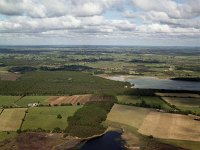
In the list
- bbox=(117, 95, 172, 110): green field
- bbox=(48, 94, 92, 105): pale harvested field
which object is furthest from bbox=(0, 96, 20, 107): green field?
bbox=(117, 95, 172, 110): green field

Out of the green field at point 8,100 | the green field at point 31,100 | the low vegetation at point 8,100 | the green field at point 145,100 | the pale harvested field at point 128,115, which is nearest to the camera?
the pale harvested field at point 128,115

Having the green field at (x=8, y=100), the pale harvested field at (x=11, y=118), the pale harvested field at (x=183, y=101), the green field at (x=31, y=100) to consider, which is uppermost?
the pale harvested field at (x=11, y=118)

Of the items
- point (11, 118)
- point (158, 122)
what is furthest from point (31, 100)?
point (158, 122)

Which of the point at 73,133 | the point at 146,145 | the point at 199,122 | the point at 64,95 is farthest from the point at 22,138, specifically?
the point at 64,95

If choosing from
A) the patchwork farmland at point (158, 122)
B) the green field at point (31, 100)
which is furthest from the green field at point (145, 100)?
the green field at point (31, 100)

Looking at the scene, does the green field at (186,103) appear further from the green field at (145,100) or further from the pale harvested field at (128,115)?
the pale harvested field at (128,115)

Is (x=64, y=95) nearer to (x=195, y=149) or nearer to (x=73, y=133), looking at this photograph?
(x=73, y=133)

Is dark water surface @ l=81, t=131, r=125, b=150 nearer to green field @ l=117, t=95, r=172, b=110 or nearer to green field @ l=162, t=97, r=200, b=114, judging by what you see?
green field @ l=117, t=95, r=172, b=110
